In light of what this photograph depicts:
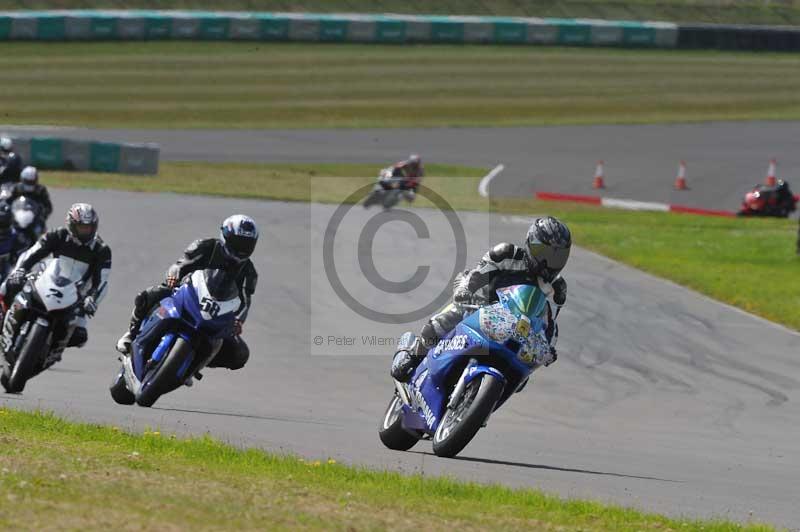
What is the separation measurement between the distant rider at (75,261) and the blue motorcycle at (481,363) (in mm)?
4256

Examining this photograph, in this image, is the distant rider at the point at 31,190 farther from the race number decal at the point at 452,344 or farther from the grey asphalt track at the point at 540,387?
the race number decal at the point at 452,344

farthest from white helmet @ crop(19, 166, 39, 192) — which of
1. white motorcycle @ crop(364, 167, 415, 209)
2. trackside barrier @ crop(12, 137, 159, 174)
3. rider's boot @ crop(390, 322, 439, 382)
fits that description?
trackside barrier @ crop(12, 137, 159, 174)

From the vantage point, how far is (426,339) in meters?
9.79

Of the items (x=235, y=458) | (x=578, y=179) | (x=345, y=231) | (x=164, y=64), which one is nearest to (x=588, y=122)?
(x=578, y=179)

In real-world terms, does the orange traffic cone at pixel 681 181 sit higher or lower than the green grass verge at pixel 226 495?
lower

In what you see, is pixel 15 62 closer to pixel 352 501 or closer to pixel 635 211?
pixel 635 211

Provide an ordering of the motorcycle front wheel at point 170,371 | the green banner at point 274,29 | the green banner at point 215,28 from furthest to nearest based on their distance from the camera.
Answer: the green banner at point 274,29 < the green banner at point 215,28 < the motorcycle front wheel at point 170,371

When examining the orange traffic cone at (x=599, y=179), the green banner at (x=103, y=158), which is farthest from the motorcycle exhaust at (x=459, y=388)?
the orange traffic cone at (x=599, y=179)

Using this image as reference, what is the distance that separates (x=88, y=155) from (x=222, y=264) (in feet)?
81.2

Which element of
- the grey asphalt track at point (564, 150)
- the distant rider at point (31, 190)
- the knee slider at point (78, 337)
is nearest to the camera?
the knee slider at point (78, 337)

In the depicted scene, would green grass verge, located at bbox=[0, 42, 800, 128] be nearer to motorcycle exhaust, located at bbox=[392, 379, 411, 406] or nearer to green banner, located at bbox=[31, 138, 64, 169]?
green banner, located at bbox=[31, 138, 64, 169]

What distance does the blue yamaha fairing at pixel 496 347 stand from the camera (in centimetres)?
909

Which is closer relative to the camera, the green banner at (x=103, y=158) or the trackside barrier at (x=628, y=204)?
the trackside barrier at (x=628, y=204)

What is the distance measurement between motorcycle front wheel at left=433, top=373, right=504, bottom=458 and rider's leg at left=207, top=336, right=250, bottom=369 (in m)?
2.78
